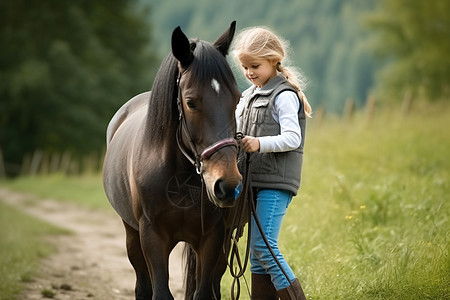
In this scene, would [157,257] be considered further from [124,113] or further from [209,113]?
[124,113]

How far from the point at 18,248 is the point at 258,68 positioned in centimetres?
551

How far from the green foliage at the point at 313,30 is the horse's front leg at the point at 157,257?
52.9 metres

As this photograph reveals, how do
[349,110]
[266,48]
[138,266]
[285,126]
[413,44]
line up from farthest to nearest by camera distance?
[413,44] → [349,110] → [138,266] → [266,48] → [285,126]

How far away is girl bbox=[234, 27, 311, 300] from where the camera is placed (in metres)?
3.30

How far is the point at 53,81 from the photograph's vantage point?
27.6 m

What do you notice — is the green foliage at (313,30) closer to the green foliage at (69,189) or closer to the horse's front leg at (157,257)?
the green foliage at (69,189)

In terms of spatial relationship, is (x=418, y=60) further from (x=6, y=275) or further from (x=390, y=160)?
(x=6, y=275)

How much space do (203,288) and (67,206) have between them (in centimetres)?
1148

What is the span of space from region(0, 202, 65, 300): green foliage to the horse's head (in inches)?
112

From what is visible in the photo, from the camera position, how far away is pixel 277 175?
331 cm

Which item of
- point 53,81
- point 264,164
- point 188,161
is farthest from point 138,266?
point 53,81

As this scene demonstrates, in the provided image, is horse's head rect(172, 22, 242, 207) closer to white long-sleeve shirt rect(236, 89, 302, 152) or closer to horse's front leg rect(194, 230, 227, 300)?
white long-sleeve shirt rect(236, 89, 302, 152)

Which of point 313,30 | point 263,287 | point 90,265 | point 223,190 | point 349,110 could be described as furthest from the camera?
point 313,30

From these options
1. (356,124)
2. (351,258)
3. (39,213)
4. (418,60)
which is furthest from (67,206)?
Result: (418,60)
